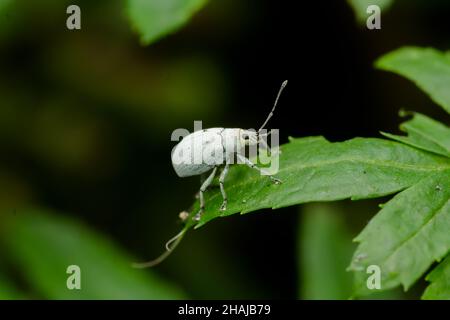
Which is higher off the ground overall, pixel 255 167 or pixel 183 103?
pixel 183 103

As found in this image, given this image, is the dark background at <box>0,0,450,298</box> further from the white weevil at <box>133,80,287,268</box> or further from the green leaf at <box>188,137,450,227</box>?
the green leaf at <box>188,137,450,227</box>

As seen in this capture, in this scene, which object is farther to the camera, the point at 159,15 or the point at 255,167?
the point at 159,15

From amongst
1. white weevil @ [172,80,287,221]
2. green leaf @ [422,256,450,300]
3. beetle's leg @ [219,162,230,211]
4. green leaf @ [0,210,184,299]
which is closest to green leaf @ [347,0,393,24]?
white weevil @ [172,80,287,221]

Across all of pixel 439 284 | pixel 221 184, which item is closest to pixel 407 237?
pixel 439 284

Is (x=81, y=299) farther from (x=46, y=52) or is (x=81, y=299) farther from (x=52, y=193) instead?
(x=46, y=52)

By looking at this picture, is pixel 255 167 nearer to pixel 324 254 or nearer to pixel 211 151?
pixel 211 151

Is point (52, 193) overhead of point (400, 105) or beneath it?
beneath

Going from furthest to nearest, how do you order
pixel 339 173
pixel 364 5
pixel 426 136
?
pixel 364 5 < pixel 426 136 < pixel 339 173
